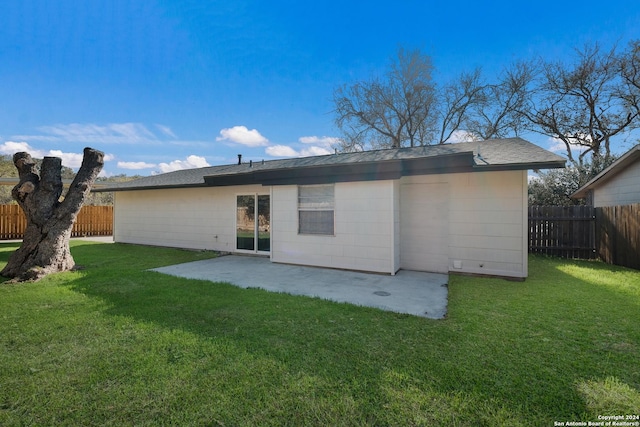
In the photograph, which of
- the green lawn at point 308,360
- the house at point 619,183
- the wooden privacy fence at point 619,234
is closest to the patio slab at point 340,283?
the green lawn at point 308,360

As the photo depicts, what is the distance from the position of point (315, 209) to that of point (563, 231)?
Answer: 7.65m

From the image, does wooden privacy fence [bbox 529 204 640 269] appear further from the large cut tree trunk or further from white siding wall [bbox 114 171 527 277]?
the large cut tree trunk

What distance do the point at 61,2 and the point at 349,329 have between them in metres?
11.1

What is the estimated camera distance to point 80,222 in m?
15.6

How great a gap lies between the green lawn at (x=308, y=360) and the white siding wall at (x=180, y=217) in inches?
207

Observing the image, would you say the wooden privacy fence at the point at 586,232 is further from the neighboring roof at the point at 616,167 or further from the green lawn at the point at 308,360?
the green lawn at the point at 308,360

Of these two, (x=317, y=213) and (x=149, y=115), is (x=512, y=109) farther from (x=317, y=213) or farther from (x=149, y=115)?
A: (x=149, y=115)

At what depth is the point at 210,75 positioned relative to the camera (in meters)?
12.1

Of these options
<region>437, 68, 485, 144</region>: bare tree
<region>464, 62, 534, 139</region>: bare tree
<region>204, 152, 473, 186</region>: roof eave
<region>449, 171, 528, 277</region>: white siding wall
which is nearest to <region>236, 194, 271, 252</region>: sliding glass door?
<region>204, 152, 473, 186</region>: roof eave

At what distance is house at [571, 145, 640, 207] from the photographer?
26.8ft

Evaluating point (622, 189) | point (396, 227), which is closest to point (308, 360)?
point (396, 227)

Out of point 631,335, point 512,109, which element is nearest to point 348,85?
point 512,109

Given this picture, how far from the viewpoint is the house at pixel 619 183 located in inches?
321

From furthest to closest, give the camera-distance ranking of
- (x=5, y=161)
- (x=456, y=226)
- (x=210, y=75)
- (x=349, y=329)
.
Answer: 1. (x=5, y=161)
2. (x=210, y=75)
3. (x=456, y=226)
4. (x=349, y=329)
